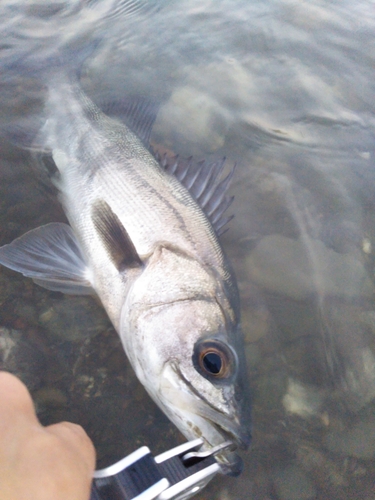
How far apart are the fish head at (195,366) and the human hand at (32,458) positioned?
525mm

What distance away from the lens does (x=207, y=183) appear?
8.88 ft

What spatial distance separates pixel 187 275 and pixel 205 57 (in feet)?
10.9

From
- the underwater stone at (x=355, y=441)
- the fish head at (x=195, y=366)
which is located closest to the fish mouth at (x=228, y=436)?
the fish head at (x=195, y=366)

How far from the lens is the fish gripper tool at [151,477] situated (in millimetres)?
1281

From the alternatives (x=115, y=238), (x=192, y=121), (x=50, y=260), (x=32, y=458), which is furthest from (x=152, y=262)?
(x=192, y=121)

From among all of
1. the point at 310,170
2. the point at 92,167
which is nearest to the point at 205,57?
the point at 310,170

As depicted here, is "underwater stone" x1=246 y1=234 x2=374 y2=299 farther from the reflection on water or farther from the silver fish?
the silver fish

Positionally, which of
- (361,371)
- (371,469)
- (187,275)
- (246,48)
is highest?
(246,48)

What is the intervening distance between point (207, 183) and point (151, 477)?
190 cm

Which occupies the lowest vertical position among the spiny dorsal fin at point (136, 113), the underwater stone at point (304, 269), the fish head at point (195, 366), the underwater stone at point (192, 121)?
the underwater stone at point (304, 269)

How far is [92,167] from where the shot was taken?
2879mm

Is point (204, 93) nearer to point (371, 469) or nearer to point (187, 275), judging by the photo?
point (187, 275)

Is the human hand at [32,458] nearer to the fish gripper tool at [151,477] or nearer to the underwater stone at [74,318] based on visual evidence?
the fish gripper tool at [151,477]

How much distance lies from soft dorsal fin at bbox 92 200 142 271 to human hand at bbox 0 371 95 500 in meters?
1.06
